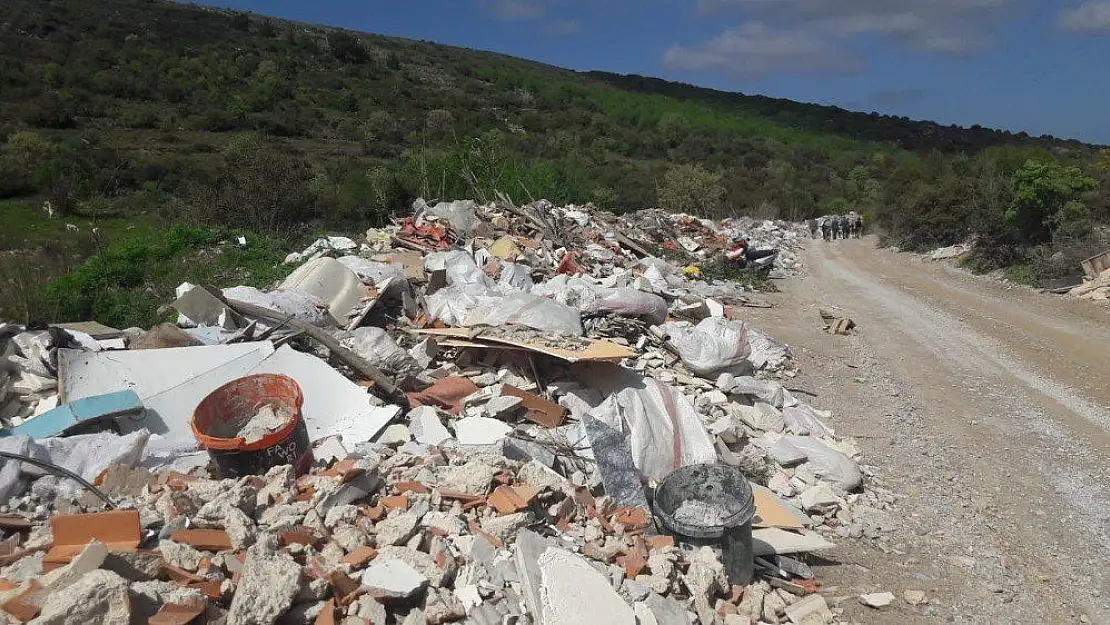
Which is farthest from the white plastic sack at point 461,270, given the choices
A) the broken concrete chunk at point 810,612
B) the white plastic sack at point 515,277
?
the broken concrete chunk at point 810,612

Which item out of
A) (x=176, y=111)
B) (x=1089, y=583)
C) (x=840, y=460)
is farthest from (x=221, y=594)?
(x=176, y=111)

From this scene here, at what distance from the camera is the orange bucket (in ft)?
11.3

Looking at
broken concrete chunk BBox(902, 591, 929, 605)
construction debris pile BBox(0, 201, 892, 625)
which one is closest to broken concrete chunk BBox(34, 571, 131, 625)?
construction debris pile BBox(0, 201, 892, 625)

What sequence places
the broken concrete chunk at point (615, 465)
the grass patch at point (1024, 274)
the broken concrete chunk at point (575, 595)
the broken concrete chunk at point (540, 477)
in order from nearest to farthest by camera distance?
the broken concrete chunk at point (575, 595) → the broken concrete chunk at point (540, 477) → the broken concrete chunk at point (615, 465) → the grass patch at point (1024, 274)

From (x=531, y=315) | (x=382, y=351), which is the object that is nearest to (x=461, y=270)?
(x=531, y=315)

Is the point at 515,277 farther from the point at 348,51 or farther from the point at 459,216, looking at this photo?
the point at 348,51

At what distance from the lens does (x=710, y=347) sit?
632 centimetres

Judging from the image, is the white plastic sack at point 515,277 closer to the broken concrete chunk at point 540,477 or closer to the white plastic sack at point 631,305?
the white plastic sack at point 631,305

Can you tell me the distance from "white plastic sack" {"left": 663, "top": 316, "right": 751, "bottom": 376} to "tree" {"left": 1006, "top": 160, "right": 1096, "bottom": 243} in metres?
8.99

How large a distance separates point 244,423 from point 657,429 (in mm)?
2677

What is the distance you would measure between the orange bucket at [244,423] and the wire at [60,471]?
465mm

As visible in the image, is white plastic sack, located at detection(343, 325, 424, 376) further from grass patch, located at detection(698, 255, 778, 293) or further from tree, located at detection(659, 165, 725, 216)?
tree, located at detection(659, 165, 725, 216)

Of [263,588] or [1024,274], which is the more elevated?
[263,588]

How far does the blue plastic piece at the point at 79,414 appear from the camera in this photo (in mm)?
3814
